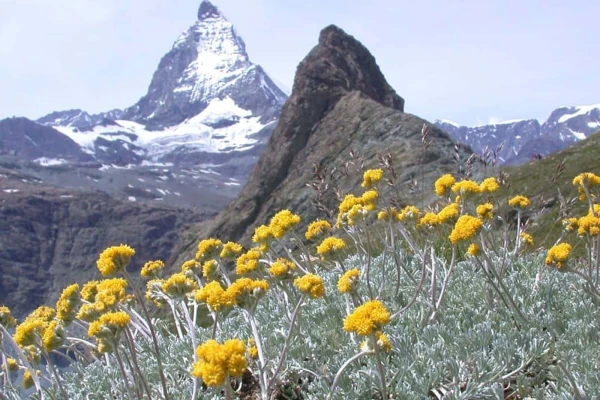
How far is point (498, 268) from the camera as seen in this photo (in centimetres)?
475

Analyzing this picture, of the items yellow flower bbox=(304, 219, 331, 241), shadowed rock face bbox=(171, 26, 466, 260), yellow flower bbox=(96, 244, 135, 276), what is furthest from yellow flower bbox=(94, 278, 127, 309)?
shadowed rock face bbox=(171, 26, 466, 260)

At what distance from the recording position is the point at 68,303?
4.10 m

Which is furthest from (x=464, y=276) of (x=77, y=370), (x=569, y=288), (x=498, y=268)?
(x=77, y=370)

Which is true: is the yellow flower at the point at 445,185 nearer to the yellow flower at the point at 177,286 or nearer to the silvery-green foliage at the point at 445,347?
the silvery-green foliage at the point at 445,347

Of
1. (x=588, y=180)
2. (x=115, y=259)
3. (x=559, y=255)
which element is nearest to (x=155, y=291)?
(x=115, y=259)

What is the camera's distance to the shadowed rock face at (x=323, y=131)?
157 ft

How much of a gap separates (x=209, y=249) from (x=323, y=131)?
61633mm

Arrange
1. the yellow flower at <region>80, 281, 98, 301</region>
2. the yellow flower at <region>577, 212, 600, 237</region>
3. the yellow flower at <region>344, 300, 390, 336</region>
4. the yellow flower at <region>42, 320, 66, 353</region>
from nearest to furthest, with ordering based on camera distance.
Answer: the yellow flower at <region>344, 300, 390, 336</region> → the yellow flower at <region>42, 320, 66, 353</region> → the yellow flower at <region>577, 212, 600, 237</region> → the yellow flower at <region>80, 281, 98, 301</region>

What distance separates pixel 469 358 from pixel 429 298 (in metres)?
0.90

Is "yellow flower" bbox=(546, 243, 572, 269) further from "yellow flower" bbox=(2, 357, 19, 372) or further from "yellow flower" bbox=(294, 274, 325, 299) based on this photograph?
"yellow flower" bbox=(2, 357, 19, 372)

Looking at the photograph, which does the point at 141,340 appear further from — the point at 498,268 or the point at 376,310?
the point at 498,268

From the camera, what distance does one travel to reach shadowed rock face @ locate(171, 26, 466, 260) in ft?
157

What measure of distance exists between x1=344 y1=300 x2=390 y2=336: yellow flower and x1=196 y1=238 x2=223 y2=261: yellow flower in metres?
2.15

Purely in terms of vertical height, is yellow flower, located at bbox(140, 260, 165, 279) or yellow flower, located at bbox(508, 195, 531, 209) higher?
yellow flower, located at bbox(508, 195, 531, 209)
